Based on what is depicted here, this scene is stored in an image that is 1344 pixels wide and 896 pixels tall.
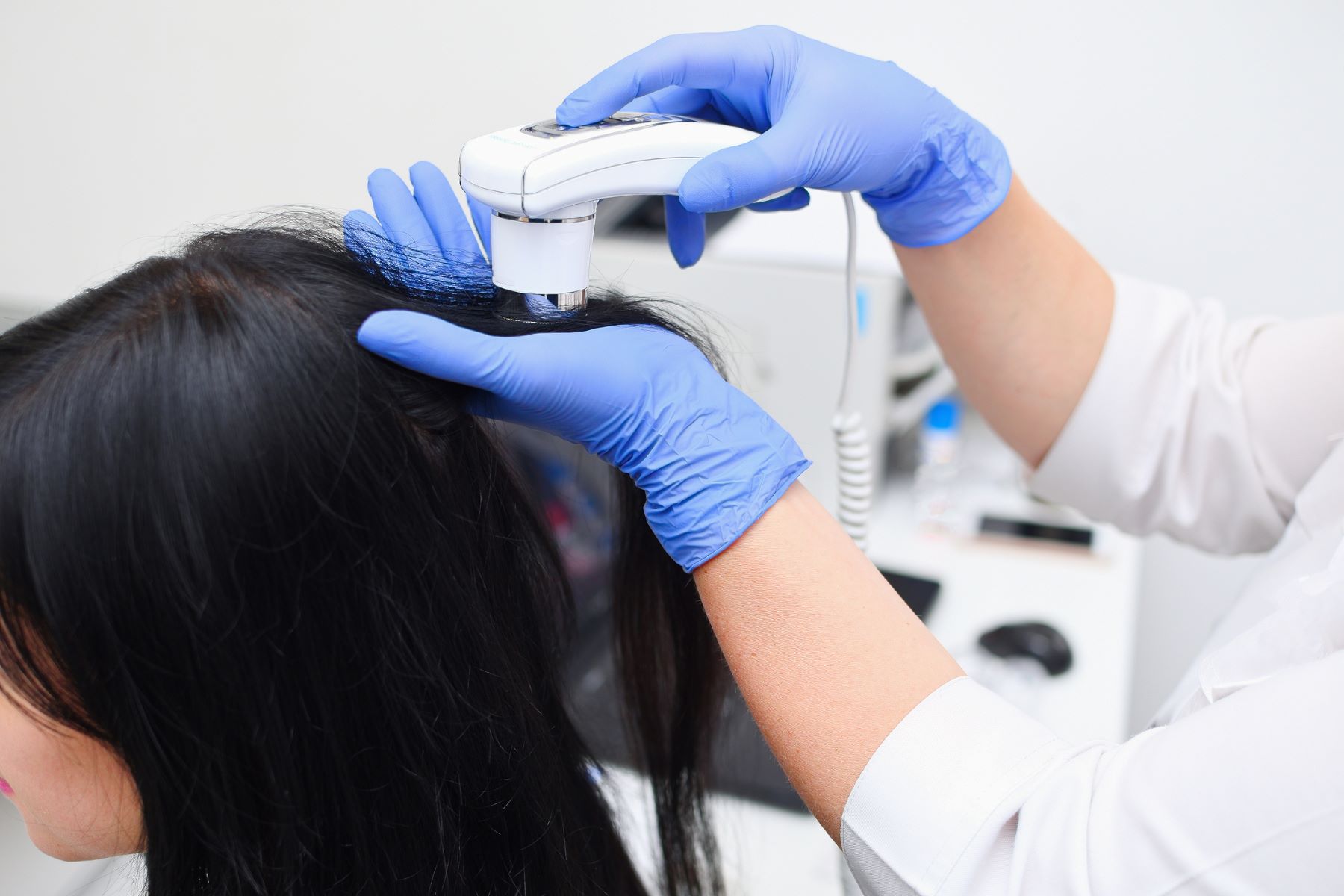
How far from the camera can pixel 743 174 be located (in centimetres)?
64

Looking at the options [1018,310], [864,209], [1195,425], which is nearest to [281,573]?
[1018,310]

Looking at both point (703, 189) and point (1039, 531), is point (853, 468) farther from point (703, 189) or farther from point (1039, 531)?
point (1039, 531)

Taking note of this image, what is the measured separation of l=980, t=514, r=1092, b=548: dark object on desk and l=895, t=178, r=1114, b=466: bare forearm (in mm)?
490

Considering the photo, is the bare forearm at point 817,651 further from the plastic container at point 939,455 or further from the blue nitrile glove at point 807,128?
the plastic container at point 939,455

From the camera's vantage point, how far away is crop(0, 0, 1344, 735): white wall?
1.36 metres

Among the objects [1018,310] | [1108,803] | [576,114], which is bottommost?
[1108,803]

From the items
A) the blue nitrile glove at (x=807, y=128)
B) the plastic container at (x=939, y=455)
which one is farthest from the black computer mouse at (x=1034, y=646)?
the blue nitrile glove at (x=807, y=128)

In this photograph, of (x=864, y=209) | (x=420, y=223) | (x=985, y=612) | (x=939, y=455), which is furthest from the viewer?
(x=939, y=455)

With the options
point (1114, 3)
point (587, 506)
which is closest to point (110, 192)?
point (587, 506)

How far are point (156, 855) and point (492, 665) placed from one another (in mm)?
232

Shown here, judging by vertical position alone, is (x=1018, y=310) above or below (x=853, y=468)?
above

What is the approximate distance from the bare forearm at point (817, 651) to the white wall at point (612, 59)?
1.01 meters

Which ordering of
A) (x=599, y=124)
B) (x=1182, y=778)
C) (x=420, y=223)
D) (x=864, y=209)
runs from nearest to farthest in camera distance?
(x=1182, y=778) → (x=599, y=124) → (x=420, y=223) → (x=864, y=209)

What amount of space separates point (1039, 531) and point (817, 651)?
0.90m
